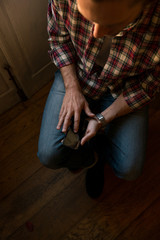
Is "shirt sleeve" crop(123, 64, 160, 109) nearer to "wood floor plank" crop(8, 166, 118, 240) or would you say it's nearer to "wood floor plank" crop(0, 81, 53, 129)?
"wood floor plank" crop(8, 166, 118, 240)

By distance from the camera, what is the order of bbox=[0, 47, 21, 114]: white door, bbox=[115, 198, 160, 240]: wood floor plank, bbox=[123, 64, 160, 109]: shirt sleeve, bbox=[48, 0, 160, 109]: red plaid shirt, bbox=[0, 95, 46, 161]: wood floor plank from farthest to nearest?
1. bbox=[0, 95, 46, 161]: wood floor plank
2. bbox=[0, 47, 21, 114]: white door
3. bbox=[115, 198, 160, 240]: wood floor plank
4. bbox=[123, 64, 160, 109]: shirt sleeve
5. bbox=[48, 0, 160, 109]: red plaid shirt

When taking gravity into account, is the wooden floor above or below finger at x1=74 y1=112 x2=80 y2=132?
below

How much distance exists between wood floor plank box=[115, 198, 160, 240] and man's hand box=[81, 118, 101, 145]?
57 centimetres

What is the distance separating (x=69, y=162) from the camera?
909 mm

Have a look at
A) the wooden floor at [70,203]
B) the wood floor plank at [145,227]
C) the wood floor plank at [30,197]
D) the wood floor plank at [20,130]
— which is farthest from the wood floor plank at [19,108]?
the wood floor plank at [145,227]

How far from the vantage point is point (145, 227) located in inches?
40.0

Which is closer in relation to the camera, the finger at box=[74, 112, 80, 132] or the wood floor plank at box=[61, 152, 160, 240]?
the finger at box=[74, 112, 80, 132]

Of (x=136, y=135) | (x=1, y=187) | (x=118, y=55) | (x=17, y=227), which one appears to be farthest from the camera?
(x=1, y=187)

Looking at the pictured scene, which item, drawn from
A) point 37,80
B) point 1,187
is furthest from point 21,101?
point 1,187

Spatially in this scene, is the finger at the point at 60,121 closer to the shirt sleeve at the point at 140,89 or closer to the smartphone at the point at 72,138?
the smartphone at the point at 72,138

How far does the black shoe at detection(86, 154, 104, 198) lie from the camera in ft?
3.51

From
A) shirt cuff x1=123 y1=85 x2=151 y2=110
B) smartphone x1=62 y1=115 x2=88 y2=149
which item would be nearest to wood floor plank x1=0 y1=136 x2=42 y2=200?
smartphone x1=62 y1=115 x2=88 y2=149

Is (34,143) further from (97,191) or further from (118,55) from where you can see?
(118,55)

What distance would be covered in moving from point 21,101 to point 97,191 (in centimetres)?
83
